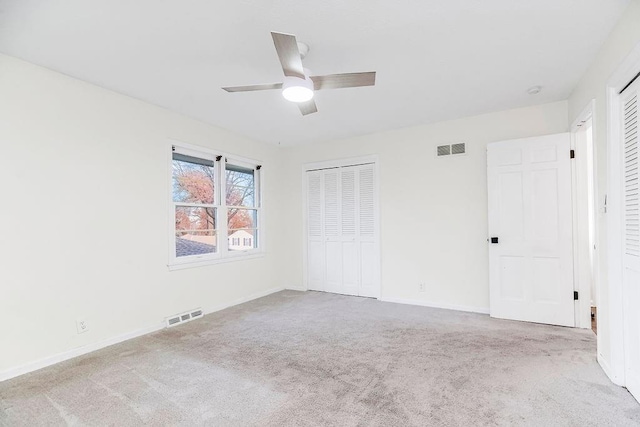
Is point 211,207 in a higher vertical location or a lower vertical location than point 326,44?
lower

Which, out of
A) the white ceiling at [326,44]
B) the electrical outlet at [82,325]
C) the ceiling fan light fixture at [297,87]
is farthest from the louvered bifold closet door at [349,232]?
the electrical outlet at [82,325]

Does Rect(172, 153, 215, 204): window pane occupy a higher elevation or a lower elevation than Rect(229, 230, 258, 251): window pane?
higher

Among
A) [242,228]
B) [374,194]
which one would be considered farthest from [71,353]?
[374,194]

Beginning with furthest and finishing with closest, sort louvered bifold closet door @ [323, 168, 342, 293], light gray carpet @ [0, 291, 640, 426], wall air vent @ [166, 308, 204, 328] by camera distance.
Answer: louvered bifold closet door @ [323, 168, 342, 293] < wall air vent @ [166, 308, 204, 328] < light gray carpet @ [0, 291, 640, 426]

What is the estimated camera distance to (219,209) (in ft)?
14.4

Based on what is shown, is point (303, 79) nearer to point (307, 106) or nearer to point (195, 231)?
point (307, 106)

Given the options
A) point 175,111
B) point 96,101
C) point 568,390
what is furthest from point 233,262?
point 568,390

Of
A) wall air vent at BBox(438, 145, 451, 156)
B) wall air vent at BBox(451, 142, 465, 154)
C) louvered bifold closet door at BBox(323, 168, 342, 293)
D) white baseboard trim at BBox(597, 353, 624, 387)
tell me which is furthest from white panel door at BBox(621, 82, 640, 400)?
louvered bifold closet door at BBox(323, 168, 342, 293)

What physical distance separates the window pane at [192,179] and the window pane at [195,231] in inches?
5.7

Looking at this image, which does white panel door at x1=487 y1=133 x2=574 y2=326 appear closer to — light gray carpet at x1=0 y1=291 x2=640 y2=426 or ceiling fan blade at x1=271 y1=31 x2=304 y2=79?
light gray carpet at x1=0 y1=291 x2=640 y2=426

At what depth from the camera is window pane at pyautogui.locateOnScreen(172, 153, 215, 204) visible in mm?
3928

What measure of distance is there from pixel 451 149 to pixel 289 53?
3.03 meters

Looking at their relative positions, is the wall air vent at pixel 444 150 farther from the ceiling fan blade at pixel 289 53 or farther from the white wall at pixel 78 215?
the white wall at pixel 78 215

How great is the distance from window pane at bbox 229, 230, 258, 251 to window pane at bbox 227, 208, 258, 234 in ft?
0.27
